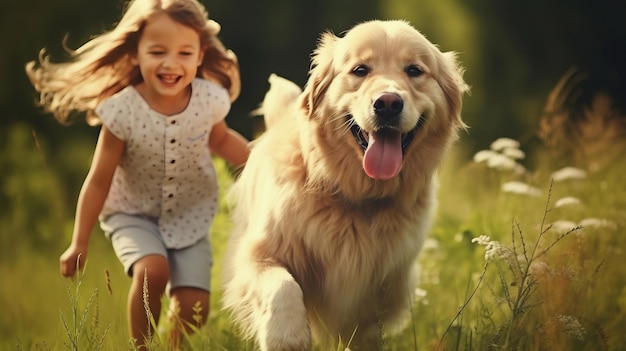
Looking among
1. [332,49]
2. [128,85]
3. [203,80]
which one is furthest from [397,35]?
Result: [128,85]

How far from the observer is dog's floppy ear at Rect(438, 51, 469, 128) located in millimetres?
3541

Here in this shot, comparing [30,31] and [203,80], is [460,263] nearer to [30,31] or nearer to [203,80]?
[203,80]

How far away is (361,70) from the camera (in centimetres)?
337

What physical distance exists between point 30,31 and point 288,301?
6245 millimetres

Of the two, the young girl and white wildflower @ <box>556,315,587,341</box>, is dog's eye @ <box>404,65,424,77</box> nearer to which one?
the young girl

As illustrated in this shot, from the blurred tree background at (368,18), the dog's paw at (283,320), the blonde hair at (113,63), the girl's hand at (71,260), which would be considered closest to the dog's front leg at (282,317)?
the dog's paw at (283,320)

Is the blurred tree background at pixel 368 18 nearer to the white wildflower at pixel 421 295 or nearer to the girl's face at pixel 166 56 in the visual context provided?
the white wildflower at pixel 421 295

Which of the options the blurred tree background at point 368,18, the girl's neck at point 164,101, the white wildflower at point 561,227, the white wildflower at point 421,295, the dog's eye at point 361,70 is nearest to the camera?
the dog's eye at point 361,70

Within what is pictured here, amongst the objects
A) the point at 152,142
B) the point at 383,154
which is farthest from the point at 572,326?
the point at 152,142

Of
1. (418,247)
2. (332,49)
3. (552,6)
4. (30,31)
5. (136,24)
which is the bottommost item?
(30,31)

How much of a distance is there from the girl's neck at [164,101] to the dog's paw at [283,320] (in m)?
1.08

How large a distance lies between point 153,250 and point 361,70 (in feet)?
4.20

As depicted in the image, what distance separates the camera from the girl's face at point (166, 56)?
143 inches

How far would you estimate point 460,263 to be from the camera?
4715 mm
